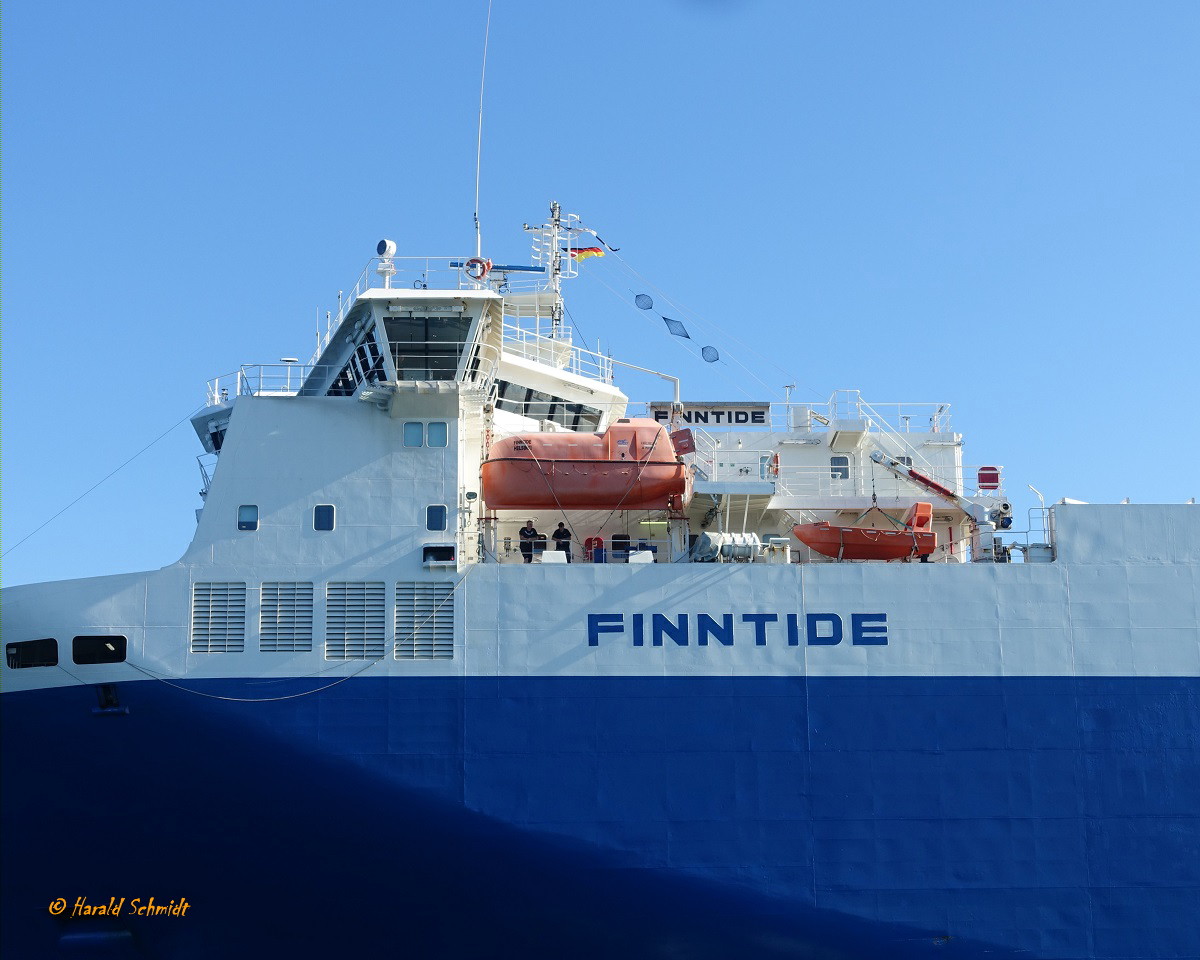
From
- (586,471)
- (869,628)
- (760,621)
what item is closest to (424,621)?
(586,471)

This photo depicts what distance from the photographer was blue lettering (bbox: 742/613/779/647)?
64.7ft

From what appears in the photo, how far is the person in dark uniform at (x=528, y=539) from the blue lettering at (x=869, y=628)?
5397mm

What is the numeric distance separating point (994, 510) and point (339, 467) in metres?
11.6

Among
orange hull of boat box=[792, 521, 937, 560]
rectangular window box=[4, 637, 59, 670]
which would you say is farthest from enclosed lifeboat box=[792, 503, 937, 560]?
rectangular window box=[4, 637, 59, 670]

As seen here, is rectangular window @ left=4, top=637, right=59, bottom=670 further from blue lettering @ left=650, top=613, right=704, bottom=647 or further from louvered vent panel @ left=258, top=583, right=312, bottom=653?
blue lettering @ left=650, top=613, right=704, bottom=647

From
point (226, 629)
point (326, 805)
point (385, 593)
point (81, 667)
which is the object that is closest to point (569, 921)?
point (326, 805)

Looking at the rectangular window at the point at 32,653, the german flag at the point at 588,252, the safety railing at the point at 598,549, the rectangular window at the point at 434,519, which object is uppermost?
the german flag at the point at 588,252

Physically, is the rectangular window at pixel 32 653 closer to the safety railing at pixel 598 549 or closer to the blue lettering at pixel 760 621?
the safety railing at pixel 598 549

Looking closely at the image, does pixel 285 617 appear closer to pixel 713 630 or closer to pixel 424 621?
pixel 424 621

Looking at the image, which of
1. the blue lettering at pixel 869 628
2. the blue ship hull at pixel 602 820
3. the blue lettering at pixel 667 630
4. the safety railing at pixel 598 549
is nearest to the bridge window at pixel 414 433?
the safety railing at pixel 598 549

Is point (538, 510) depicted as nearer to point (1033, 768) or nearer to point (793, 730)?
point (793, 730)

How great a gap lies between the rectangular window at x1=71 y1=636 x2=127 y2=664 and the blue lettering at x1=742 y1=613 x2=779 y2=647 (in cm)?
991

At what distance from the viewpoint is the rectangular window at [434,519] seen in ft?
65.1

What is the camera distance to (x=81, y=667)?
18812mm
